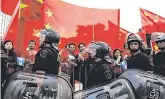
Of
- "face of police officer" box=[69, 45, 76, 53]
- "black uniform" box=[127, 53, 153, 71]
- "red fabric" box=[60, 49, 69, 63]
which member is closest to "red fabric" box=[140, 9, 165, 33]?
"black uniform" box=[127, 53, 153, 71]

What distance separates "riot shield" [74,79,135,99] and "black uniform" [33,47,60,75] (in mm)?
434

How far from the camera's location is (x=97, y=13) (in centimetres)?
529

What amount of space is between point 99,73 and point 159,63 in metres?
0.82

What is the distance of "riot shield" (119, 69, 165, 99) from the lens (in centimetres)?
504

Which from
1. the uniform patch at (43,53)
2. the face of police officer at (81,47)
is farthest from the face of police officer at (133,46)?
the uniform patch at (43,53)

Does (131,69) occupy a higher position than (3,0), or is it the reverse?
(3,0)

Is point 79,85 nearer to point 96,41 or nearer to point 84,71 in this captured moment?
point 84,71

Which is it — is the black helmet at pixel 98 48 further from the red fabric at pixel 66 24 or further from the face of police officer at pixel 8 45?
the face of police officer at pixel 8 45

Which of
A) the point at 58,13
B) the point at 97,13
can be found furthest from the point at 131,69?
the point at 58,13

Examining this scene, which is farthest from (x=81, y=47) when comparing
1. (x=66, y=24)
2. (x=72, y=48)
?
(x=66, y=24)

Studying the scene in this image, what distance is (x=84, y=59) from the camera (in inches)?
203

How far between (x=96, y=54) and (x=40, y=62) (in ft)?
2.43

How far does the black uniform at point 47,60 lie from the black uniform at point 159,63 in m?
1.29

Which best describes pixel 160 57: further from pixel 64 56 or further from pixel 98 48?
pixel 64 56
